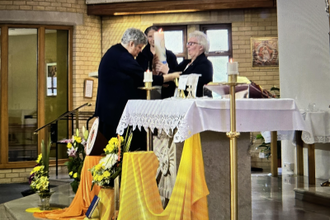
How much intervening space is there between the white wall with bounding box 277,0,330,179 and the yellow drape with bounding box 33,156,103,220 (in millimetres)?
3178

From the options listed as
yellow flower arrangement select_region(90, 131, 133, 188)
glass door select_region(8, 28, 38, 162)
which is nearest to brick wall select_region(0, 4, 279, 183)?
glass door select_region(8, 28, 38, 162)

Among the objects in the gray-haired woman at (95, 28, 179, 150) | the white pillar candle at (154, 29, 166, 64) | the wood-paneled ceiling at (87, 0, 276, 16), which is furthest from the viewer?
the wood-paneled ceiling at (87, 0, 276, 16)

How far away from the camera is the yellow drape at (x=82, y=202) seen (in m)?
4.34

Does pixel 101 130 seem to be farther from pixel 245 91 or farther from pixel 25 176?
pixel 25 176

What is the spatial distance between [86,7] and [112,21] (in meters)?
0.62

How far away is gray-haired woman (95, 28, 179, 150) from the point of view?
180 inches

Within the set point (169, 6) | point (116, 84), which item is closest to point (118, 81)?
point (116, 84)

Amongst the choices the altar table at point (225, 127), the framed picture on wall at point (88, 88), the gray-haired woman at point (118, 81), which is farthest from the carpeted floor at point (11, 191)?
the altar table at point (225, 127)

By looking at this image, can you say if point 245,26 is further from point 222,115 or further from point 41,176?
point 222,115

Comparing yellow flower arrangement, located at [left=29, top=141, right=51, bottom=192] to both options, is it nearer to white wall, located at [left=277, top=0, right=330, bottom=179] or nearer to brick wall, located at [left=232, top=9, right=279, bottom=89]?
white wall, located at [left=277, top=0, right=330, bottom=179]

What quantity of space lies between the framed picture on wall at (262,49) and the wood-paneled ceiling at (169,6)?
74 cm

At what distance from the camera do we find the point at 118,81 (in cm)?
460

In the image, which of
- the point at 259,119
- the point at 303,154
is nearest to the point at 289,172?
the point at 303,154

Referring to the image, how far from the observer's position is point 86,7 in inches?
380
